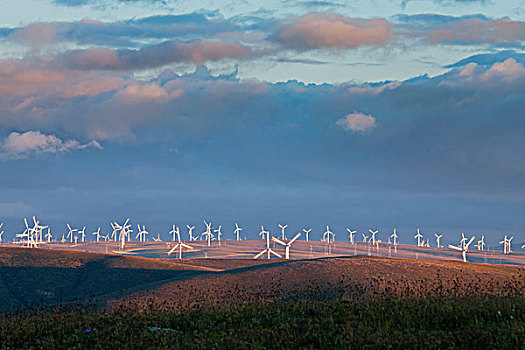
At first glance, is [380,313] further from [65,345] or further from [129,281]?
[129,281]

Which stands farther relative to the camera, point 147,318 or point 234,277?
point 234,277

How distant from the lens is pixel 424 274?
153ft

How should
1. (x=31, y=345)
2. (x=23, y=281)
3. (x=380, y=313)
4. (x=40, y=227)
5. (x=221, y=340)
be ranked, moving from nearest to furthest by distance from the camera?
(x=221, y=340) → (x=31, y=345) → (x=380, y=313) → (x=23, y=281) → (x=40, y=227)

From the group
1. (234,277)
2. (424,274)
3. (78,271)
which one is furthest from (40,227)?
(424,274)

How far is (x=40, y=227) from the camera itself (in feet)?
465

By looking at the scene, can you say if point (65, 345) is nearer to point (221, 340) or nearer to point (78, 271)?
point (221, 340)

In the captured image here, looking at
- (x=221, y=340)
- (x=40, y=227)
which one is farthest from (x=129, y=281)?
(x=40, y=227)

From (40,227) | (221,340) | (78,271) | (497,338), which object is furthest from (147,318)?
(40,227)

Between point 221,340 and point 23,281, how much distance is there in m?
53.7

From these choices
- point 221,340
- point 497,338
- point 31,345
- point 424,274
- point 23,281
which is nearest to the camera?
point 497,338

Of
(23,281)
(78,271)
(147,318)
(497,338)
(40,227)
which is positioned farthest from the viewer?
(40,227)

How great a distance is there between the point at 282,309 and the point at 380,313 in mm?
3183

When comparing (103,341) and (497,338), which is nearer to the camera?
(497,338)

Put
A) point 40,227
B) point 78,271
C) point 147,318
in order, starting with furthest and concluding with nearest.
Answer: point 40,227
point 78,271
point 147,318
